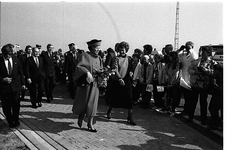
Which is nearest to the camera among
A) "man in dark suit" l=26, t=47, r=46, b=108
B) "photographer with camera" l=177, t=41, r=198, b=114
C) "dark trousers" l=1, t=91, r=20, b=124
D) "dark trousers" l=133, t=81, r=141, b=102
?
"dark trousers" l=1, t=91, r=20, b=124

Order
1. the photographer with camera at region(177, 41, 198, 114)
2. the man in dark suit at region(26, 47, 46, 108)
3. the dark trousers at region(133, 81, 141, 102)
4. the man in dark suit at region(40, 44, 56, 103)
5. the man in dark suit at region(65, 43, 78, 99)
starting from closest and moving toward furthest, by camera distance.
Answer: the photographer with camera at region(177, 41, 198, 114) → the man in dark suit at region(26, 47, 46, 108) → the man in dark suit at region(40, 44, 56, 103) → the dark trousers at region(133, 81, 141, 102) → the man in dark suit at region(65, 43, 78, 99)

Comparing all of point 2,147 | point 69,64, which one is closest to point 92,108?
point 2,147

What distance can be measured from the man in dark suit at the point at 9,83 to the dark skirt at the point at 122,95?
93.9 inches

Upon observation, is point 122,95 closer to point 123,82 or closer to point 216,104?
point 123,82

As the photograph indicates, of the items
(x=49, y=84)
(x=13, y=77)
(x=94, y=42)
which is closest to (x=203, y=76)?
(x=94, y=42)

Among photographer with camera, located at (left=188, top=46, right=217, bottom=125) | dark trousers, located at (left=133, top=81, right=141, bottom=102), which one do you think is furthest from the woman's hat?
dark trousers, located at (left=133, top=81, right=141, bottom=102)

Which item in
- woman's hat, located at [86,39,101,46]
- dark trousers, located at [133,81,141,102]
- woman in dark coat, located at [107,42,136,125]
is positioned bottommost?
dark trousers, located at [133,81,141,102]

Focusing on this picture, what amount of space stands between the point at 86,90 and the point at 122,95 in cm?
108

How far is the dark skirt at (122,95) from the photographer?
5.03m

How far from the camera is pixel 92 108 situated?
441cm

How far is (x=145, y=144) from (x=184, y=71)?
278cm

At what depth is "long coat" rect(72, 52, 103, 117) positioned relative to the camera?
4.36 meters

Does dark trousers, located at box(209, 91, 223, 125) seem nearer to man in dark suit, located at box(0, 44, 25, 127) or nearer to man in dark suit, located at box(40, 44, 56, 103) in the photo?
man in dark suit, located at box(0, 44, 25, 127)

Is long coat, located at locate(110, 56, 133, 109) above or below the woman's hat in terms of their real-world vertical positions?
below
